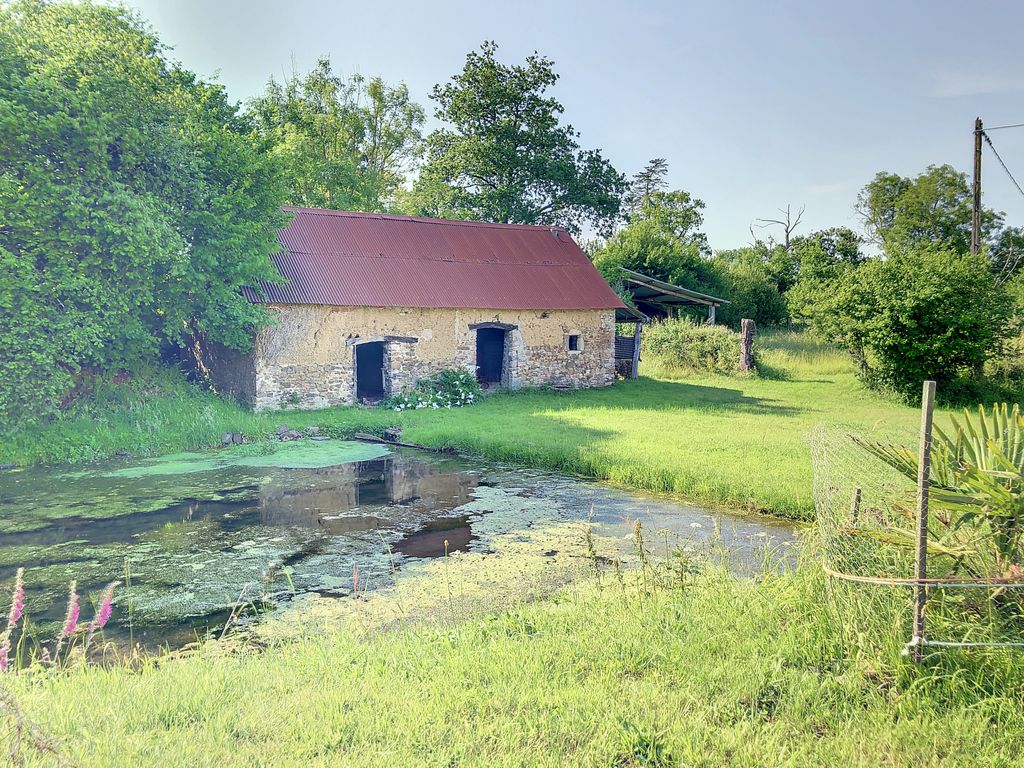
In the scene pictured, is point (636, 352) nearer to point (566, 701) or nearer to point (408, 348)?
point (408, 348)

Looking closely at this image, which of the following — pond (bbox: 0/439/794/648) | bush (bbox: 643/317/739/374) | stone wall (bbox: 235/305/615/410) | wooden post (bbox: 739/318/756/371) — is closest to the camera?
pond (bbox: 0/439/794/648)

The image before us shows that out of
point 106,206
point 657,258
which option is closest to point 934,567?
point 106,206

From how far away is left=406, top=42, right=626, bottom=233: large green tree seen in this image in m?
32.5

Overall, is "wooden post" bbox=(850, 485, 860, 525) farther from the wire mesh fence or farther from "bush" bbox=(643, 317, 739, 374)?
"bush" bbox=(643, 317, 739, 374)

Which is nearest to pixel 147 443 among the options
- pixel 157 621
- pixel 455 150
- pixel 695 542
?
pixel 157 621

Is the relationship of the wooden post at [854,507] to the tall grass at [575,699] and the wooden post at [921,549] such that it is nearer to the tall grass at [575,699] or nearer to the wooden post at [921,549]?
the tall grass at [575,699]

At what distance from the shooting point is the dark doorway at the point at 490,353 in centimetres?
2258

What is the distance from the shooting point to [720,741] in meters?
3.57

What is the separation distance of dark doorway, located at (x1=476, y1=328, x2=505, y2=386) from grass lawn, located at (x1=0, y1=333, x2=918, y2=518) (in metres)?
2.73

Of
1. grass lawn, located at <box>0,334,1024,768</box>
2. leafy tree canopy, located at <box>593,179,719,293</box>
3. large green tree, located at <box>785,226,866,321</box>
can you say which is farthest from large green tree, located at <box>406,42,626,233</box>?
grass lawn, located at <box>0,334,1024,768</box>

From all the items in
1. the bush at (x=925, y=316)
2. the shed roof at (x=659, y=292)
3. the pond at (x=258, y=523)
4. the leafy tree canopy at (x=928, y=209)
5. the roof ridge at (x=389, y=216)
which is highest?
the leafy tree canopy at (x=928, y=209)

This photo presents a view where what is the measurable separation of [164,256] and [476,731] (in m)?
12.4

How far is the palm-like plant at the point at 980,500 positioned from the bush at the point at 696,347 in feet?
64.6

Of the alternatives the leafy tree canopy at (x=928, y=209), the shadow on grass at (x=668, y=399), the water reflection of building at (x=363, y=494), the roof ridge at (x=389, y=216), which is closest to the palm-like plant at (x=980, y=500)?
the water reflection of building at (x=363, y=494)
